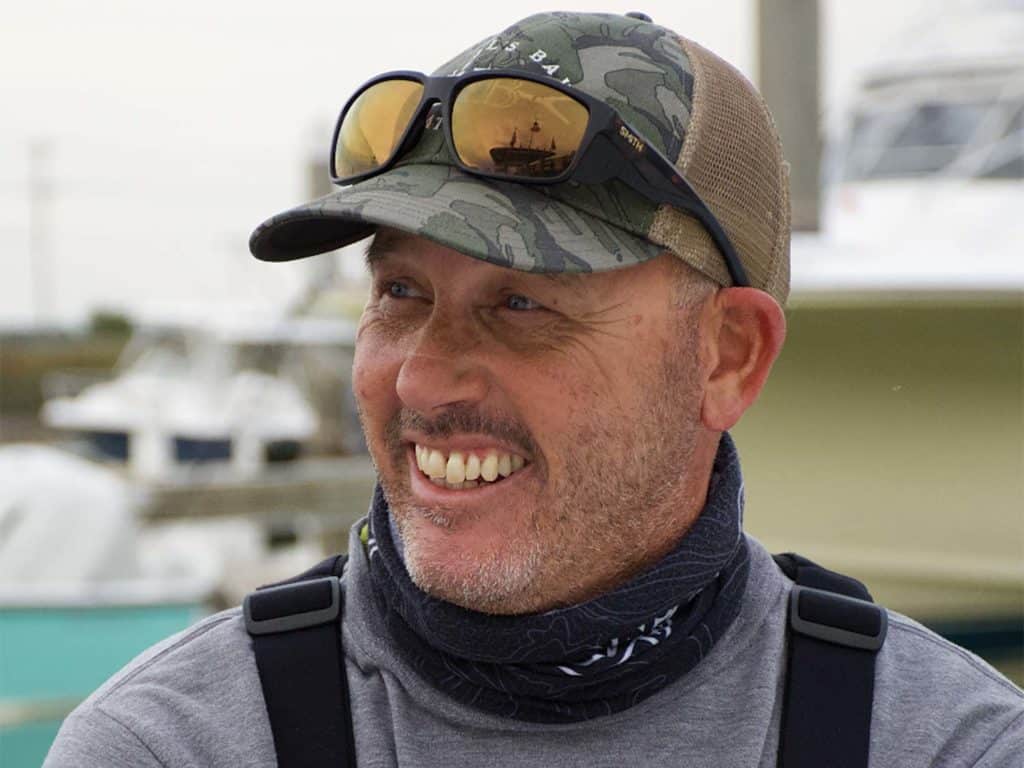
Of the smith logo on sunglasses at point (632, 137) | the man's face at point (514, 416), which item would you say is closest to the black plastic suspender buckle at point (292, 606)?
the man's face at point (514, 416)

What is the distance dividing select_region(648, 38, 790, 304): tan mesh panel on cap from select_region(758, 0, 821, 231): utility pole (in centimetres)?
440

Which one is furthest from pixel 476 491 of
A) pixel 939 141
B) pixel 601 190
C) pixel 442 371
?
pixel 939 141

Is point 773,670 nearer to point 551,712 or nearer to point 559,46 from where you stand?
point 551,712

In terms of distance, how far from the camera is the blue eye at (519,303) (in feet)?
5.01

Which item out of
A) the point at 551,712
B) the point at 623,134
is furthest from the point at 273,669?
the point at 623,134

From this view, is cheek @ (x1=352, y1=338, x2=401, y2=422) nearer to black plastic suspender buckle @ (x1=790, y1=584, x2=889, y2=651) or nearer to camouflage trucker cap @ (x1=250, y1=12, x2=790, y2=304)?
camouflage trucker cap @ (x1=250, y1=12, x2=790, y2=304)

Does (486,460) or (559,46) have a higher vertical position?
(559,46)

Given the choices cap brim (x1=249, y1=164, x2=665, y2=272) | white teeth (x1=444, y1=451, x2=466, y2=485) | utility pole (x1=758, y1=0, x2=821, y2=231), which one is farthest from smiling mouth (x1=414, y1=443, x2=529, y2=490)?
utility pole (x1=758, y1=0, x2=821, y2=231)

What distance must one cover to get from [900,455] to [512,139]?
595cm

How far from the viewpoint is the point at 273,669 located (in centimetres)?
147

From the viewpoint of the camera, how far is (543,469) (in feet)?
4.95

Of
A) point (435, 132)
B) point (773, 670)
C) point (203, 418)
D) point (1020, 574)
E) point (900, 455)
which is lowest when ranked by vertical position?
point (203, 418)

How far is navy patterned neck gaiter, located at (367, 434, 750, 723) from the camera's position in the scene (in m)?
1.48

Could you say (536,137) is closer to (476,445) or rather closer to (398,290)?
(398,290)
